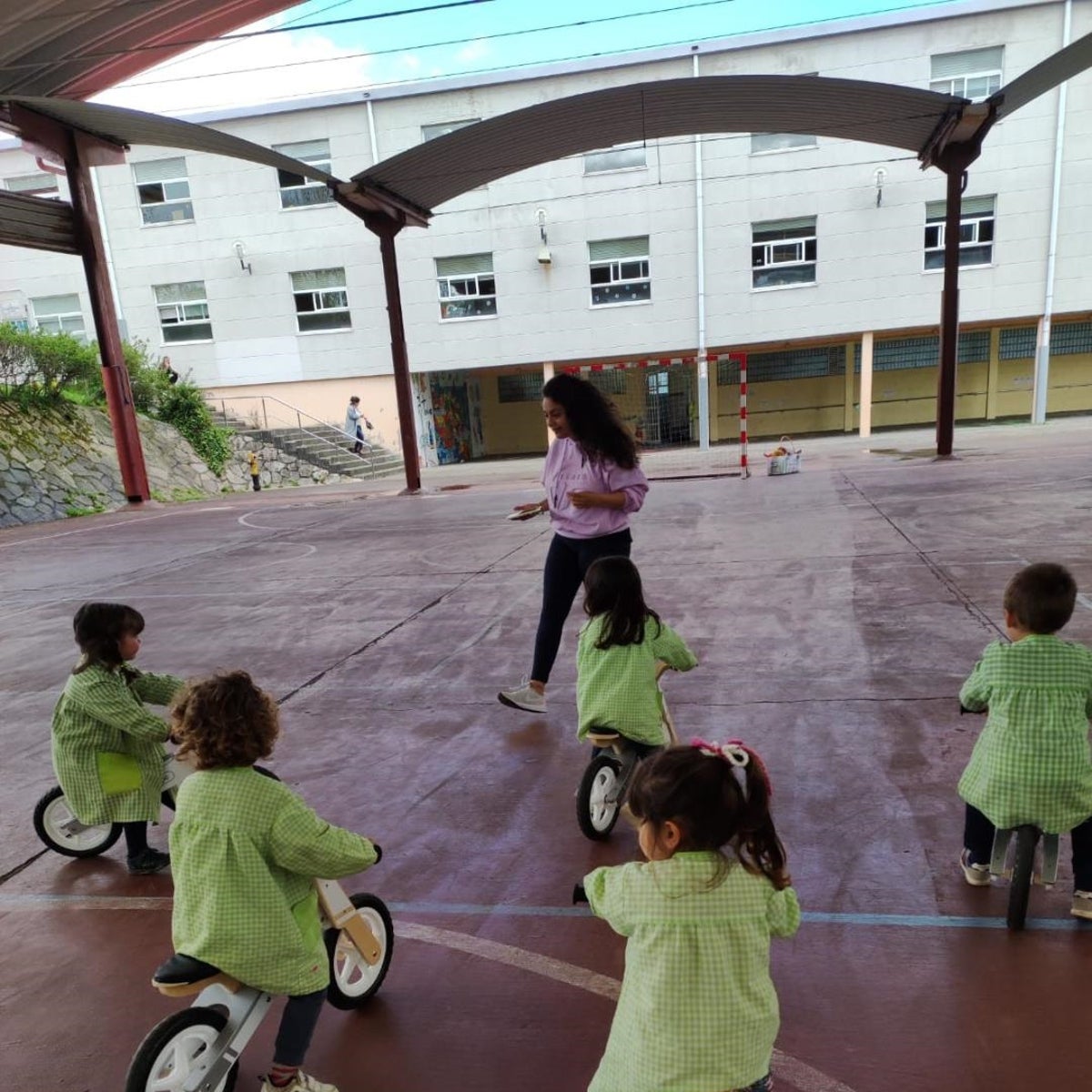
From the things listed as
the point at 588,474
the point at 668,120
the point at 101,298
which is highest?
the point at 668,120

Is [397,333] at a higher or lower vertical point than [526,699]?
higher

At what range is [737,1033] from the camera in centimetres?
143

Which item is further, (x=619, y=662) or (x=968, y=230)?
(x=968, y=230)

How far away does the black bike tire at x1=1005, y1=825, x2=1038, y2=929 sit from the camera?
2.16m

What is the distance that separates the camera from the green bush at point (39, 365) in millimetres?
16469

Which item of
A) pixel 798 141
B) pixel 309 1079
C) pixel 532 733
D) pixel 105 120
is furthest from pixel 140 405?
pixel 309 1079

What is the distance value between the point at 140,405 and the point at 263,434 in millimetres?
3136

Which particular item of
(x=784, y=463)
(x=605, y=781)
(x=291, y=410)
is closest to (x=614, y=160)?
(x=291, y=410)

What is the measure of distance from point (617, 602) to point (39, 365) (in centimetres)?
1831

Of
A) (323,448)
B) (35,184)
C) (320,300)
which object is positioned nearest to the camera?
(323,448)

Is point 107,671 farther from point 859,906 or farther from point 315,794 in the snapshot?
point 859,906

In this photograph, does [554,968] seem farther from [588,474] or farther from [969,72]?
[969,72]

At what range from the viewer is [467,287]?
74.0ft

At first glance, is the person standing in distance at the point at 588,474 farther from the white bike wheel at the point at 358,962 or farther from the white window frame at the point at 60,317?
the white window frame at the point at 60,317
